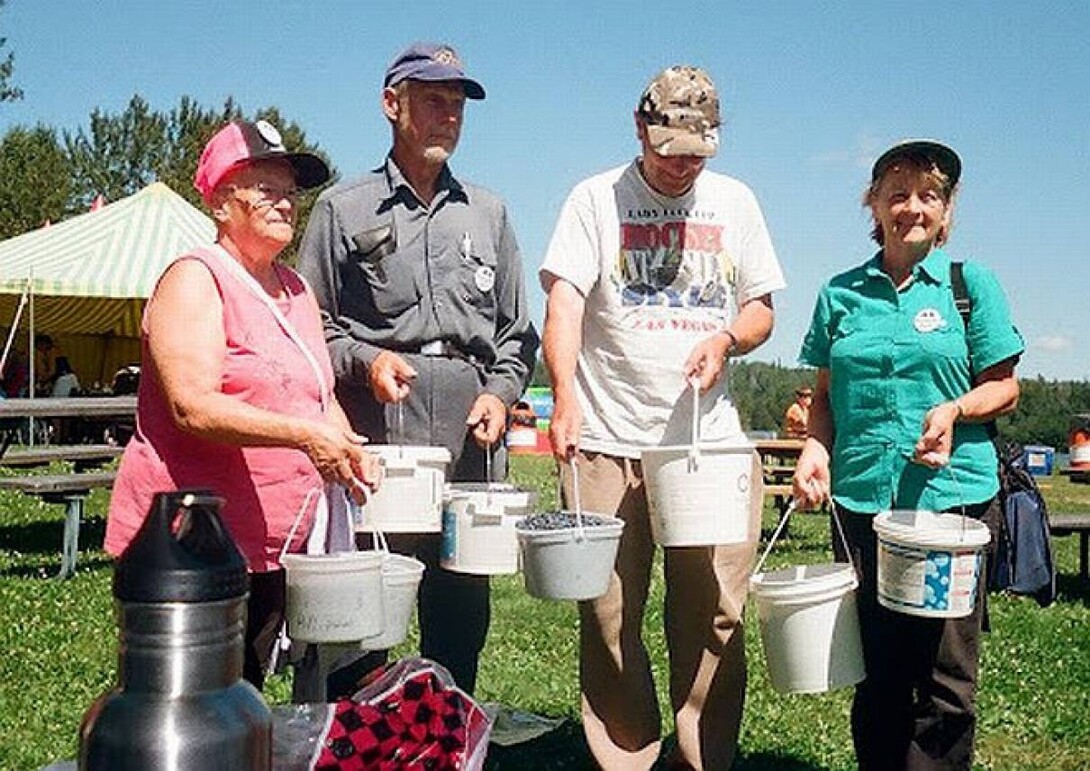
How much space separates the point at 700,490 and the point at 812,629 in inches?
17.5

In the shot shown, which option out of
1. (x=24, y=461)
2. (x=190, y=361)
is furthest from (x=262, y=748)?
(x=24, y=461)

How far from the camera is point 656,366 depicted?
3.32 m

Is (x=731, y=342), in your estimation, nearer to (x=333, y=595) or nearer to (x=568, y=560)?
(x=568, y=560)

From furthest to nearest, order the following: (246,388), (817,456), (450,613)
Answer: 1. (450,613)
2. (817,456)
3. (246,388)

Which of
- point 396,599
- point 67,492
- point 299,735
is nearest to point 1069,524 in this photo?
point 396,599

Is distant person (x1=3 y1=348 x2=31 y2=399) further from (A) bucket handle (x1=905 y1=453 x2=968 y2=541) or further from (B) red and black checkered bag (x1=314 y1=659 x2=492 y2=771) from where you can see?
(B) red and black checkered bag (x1=314 y1=659 x2=492 y2=771)

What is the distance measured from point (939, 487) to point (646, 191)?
113cm

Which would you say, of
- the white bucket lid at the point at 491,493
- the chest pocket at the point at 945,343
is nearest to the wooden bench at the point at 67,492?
the white bucket lid at the point at 491,493

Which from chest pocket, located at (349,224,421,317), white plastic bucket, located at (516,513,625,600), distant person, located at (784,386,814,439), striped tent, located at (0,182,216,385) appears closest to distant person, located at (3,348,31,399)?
striped tent, located at (0,182,216,385)

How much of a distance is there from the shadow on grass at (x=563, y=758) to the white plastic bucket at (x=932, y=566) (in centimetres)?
137

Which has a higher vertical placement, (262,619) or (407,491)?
(407,491)

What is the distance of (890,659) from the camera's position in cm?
323

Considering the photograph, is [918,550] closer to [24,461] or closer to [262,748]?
[262,748]

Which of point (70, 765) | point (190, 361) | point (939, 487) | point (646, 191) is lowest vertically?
point (70, 765)
